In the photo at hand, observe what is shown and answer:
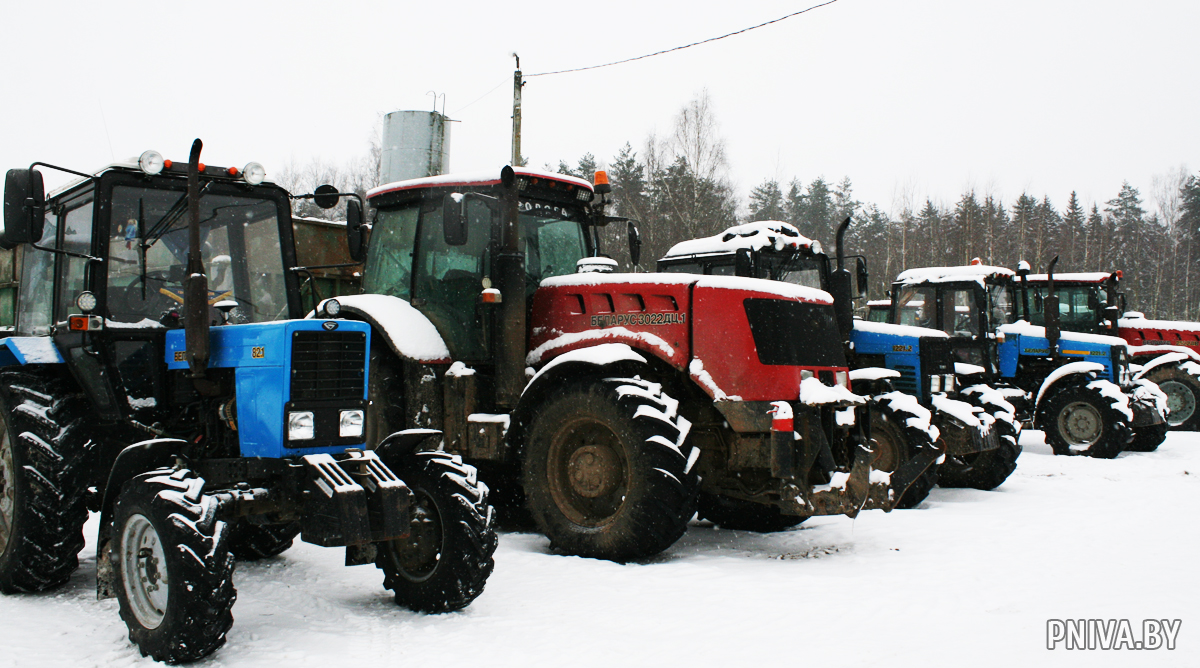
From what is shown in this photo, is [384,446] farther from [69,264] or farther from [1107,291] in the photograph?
[1107,291]

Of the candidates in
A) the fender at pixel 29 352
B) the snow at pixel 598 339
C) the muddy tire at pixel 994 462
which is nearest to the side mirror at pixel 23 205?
the fender at pixel 29 352

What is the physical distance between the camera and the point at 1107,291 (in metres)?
14.0

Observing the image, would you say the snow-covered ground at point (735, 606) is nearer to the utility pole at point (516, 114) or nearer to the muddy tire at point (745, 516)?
the muddy tire at point (745, 516)

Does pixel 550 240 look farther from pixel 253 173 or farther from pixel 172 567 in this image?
pixel 172 567

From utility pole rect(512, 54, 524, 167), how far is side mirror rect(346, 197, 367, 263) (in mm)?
9830

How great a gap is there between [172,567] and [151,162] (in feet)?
7.05

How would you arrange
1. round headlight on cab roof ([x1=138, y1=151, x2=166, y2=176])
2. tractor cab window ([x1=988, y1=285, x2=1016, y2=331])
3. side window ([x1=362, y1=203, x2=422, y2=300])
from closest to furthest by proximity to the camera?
round headlight on cab roof ([x1=138, y1=151, x2=166, y2=176])
side window ([x1=362, y1=203, x2=422, y2=300])
tractor cab window ([x1=988, y1=285, x2=1016, y2=331])

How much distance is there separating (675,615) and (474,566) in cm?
106

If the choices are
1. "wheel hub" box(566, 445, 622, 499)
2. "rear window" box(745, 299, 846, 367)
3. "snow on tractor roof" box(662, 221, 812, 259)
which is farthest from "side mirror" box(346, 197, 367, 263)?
"snow on tractor roof" box(662, 221, 812, 259)

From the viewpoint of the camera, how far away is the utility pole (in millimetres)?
15008

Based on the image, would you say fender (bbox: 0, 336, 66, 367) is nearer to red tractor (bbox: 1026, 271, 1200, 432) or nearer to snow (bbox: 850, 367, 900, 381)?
snow (bbox: 850, 367, 900, 381)

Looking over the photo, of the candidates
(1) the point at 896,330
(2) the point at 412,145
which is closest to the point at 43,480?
(1) the point at 896,330

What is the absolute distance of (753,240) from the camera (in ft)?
28.3

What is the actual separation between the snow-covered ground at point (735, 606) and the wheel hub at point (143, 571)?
201 mm
